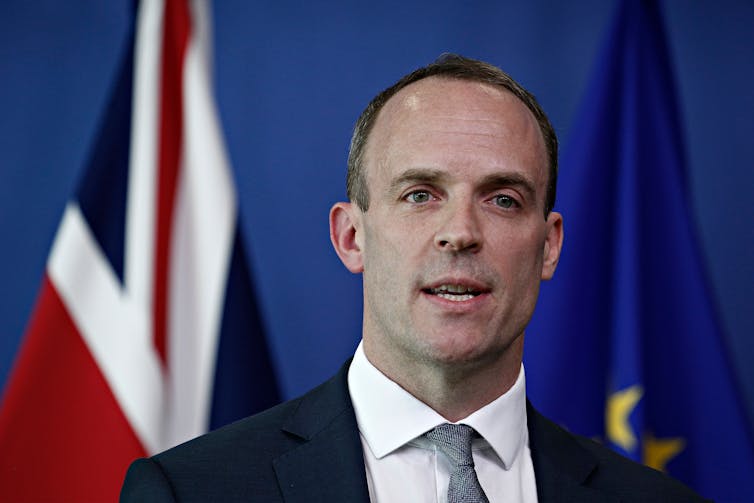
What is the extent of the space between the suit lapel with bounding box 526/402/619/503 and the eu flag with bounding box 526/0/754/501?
1.13m

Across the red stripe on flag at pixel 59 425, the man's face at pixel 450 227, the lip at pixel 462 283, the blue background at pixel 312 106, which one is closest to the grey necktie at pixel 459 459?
the man's face at pixel 450 227

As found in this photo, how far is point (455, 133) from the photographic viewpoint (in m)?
1.82

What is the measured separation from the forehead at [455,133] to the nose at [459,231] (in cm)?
7

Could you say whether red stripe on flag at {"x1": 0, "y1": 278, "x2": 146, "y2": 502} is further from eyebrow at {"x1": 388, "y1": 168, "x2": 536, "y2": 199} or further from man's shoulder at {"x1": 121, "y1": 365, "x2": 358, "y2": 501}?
eyebrow at {"x1": 388, "y1": 168, "x2": 536, "y2": 199}

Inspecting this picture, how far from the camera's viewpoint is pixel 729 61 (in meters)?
3.71

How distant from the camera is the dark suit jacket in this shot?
5.57 ft

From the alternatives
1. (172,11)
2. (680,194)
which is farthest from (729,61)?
(172,11)

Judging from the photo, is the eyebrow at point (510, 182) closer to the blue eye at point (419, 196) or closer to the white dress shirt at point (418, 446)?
the blue eye at point (419, 196)

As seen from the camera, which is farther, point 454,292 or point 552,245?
point 552,245

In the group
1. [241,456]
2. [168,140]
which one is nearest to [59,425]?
[168,140]

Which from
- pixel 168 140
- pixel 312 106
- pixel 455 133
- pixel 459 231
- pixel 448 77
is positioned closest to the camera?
pixel 459 231

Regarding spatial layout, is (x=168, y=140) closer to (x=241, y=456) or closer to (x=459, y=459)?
(x=241, y=456)

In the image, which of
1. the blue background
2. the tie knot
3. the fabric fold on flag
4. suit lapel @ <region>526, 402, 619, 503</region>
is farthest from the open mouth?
the blue background

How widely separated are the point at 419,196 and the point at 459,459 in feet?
1.40
